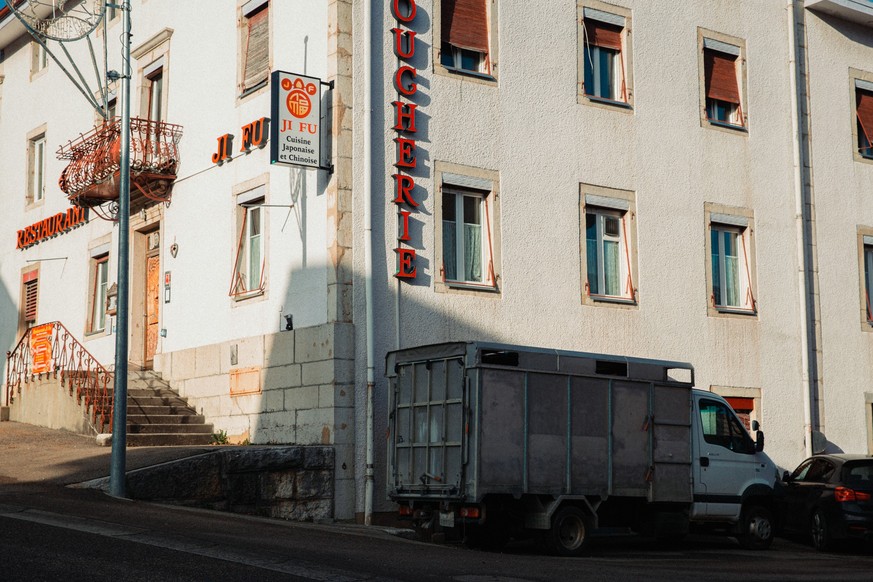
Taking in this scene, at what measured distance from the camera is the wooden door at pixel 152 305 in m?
21.5

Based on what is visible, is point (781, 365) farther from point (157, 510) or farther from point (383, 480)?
point (157, 510)

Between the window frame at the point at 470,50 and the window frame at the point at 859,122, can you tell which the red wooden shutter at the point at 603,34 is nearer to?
the window frame at the point at 470,50

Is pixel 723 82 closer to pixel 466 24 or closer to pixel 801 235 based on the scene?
pixel 801 235

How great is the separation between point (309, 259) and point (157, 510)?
4.99 m

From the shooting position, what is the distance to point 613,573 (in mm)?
11500

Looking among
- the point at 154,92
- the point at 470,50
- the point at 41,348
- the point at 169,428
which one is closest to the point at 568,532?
the point at 169,428

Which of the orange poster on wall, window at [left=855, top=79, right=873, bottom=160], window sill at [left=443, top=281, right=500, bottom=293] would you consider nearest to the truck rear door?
window sill at [left=443, top=281, right=500, bottom=293]

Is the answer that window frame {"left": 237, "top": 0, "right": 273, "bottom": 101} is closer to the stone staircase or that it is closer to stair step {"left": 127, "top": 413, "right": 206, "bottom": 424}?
the stone staircase

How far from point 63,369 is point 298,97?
7.47 metres

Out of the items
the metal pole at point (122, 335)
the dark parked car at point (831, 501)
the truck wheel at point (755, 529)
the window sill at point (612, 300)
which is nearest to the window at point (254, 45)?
the metal pole at point (122, 335)

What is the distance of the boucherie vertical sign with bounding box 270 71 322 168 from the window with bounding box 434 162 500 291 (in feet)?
6.88

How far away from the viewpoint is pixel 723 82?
22.0m

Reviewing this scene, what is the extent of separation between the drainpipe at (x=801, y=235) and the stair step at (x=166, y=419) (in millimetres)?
11008

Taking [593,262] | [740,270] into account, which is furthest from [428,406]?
[740,270]
